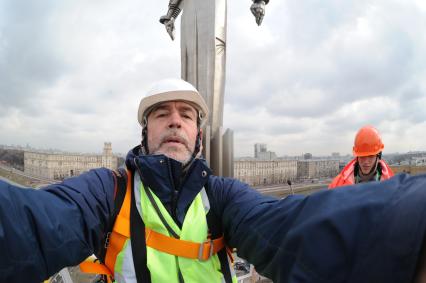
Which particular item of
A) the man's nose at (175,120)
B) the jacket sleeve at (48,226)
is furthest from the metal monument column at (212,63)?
the jacket sleeve at (48,226)

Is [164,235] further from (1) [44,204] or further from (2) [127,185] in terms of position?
(1) [44,204]

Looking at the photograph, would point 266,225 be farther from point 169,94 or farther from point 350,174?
point 350,174

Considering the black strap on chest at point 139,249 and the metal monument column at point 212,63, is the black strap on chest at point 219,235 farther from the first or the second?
the metal monument column at point 212,63

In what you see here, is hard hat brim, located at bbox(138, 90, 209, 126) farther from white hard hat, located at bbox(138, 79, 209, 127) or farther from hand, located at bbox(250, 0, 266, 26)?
hand, located at bbox(250, 0, 266, 26)

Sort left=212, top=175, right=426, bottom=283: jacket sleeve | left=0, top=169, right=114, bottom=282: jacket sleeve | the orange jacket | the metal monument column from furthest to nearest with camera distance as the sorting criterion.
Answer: the metal monument column
the orange jacket
left=0, top=169, right=114, bottom=282: jacket sleeve
left=212, top=175, right=426, bottom=283: jacket sleeve

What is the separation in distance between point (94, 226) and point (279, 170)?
10497 centimetres

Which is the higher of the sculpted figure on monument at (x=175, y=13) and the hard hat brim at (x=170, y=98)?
the sculpted figure on monument at (x=175, y=13)

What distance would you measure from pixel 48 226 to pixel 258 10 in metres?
5.72

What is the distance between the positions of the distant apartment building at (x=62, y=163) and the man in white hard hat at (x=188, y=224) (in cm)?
8981

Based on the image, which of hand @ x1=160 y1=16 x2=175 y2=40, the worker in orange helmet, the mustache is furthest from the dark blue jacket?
hand @ x1=160 y1=16 x2=175 y2=40

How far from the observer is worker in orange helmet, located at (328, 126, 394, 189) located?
427 centimetres

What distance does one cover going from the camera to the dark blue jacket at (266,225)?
925 mm

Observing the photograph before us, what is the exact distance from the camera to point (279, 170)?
103000 mm

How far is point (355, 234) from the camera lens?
100 cm
